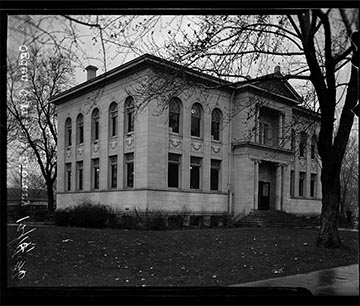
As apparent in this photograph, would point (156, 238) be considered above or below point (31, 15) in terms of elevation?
below

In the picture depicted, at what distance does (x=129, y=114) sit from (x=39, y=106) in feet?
3.51

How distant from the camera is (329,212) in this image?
479 centimetres

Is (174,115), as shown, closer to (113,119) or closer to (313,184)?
(113,119)

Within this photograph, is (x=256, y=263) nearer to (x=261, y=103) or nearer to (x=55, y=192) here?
(x=261, y=103)

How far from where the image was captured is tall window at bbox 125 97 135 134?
4.41 metres

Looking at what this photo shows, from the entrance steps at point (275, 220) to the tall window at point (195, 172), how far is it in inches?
35.1

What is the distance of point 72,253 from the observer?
396 cm

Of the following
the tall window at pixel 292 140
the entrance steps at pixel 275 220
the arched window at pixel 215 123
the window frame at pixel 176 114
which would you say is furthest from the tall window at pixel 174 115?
the tall window at pixel 292 140

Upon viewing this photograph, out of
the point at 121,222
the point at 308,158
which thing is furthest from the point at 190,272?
the point at 308,158

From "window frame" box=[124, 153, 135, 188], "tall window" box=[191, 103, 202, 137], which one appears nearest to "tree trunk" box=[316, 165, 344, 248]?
"tall window" box=[191, 103, 202, 137]

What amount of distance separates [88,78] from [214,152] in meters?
1.94

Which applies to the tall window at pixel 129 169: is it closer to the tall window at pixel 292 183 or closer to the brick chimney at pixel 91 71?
the brick chimney at pixel 91 71

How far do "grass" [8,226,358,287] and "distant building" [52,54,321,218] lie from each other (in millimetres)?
394

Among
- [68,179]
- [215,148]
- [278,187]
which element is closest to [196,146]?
[215,148]
